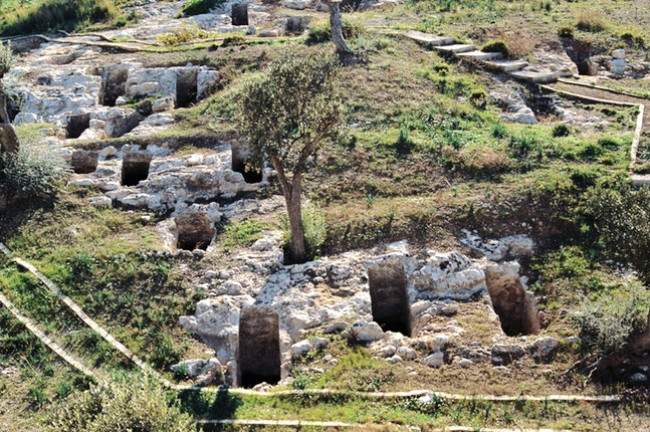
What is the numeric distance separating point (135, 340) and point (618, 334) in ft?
42.3

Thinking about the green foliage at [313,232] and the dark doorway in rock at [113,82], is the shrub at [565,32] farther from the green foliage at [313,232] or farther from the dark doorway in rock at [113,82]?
the dark doorway in rock at [113,82]

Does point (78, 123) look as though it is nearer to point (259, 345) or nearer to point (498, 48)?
point (259, 345)

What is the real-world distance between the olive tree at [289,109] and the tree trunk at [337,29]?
1079 cm

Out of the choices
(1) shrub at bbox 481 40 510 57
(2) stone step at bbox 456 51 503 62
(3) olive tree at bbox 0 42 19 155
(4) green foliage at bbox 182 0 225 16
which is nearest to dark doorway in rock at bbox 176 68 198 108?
(3) olive tree at bbox 0 42 19 155

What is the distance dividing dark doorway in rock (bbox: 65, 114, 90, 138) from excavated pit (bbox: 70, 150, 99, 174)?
10.2ft

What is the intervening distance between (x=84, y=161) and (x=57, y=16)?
60.7ft

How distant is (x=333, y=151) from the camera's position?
27.8 meters

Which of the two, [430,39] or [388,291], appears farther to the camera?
[430,39]

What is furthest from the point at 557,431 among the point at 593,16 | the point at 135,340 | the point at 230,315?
the point at 593,16

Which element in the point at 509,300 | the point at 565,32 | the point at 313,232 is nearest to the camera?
the point at 509,300

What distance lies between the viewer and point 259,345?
2242 cm

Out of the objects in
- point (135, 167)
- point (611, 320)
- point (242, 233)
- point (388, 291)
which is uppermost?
point (135, 167)

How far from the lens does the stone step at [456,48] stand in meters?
35.2

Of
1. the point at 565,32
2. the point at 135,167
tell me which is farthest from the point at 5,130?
the point at 565,32
